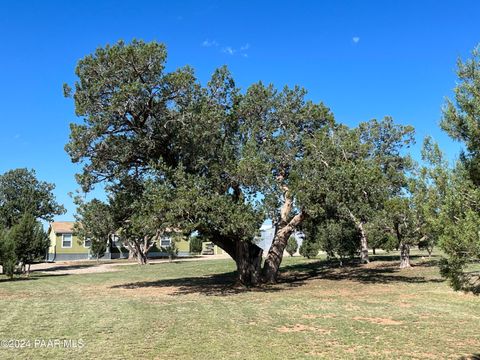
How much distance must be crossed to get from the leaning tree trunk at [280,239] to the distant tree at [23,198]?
122 ft

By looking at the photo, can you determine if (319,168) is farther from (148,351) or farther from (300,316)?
(148,351)

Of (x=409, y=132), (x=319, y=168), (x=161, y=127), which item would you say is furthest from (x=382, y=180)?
(x=409, y=132)

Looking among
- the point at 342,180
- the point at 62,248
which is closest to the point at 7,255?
the point at 342,180

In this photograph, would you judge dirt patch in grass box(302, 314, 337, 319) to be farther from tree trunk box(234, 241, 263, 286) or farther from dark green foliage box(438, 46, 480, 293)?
tree trunk box(234, 241, 263, 286)

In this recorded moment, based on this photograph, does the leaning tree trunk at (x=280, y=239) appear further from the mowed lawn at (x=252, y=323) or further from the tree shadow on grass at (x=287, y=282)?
the mowed lawn at (x=252, y=323)

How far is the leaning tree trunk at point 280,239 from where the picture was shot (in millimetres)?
21016

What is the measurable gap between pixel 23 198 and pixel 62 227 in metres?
11.4

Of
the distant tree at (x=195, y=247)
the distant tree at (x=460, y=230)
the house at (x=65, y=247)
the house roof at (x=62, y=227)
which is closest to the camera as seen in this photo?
the distant tree at (x=460, y=230)

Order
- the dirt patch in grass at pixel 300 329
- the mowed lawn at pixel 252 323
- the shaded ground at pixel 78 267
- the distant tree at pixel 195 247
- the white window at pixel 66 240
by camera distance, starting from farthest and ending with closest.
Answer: the distant tree at pixel 195 247
the white window at pixel 66 240
the shaded ground at pixel 78 267
the dirt patch in grass at pixel 300 329
the mowed lawn at pixel 252 323

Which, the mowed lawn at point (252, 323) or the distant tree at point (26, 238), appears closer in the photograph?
the mowed lawn at point (252, 323)

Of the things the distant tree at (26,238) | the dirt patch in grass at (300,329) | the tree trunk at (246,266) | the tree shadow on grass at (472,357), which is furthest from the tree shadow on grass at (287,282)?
the tree shadow on grass at (472,357)

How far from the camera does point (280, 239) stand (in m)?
21.5

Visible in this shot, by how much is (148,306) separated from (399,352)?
8.32 m

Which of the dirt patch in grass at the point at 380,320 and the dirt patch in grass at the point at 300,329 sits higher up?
the dirt patch in grass at the point at 300,329
